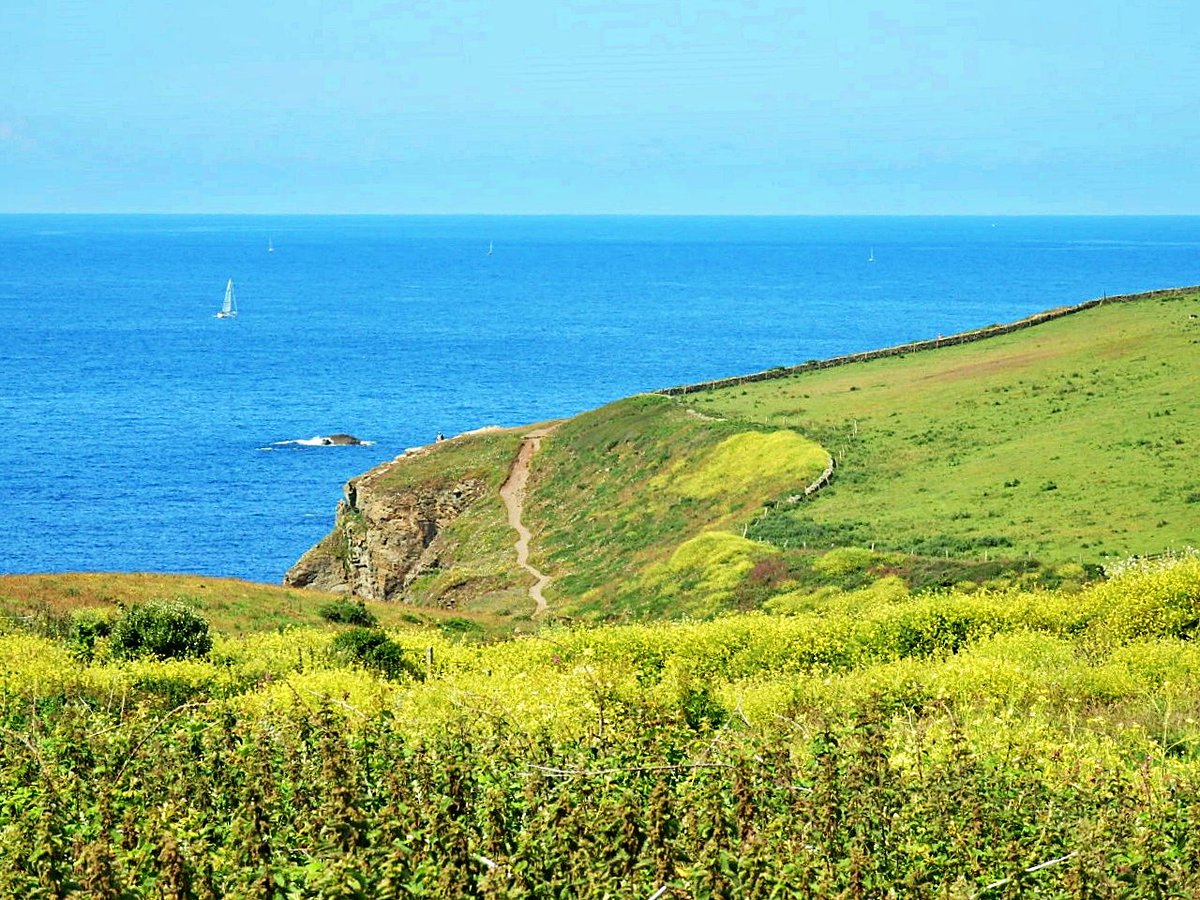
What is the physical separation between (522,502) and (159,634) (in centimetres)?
5070

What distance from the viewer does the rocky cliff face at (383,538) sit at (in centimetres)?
8781

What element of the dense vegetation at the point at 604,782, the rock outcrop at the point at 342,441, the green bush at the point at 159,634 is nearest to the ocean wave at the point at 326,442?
the rock outcrop at the point at 342,441

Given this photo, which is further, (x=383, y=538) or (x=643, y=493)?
(x=383, y=538)

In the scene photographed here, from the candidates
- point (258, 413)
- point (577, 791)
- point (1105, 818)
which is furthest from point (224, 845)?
point (258, 413)

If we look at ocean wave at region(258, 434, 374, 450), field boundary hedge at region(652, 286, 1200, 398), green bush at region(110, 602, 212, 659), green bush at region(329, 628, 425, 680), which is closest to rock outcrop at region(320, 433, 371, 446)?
ocean wave at region(258, 434, 374, 450)

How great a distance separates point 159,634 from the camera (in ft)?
128

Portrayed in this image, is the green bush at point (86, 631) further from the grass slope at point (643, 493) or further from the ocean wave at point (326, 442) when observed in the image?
the ocean wave at point (326, 442)

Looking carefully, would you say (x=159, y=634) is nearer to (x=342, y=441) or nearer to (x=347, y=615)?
(x=347, y=615)

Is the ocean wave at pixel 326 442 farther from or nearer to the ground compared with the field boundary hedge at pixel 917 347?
nearer to the ground

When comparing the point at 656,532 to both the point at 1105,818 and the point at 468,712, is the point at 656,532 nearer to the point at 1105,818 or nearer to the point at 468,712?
the point at 468,712

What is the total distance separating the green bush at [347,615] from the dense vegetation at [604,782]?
1538 centimetres

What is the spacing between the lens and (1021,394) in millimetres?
87875

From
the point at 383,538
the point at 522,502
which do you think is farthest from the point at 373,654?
the point at 383,538

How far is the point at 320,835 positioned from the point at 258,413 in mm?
151099
